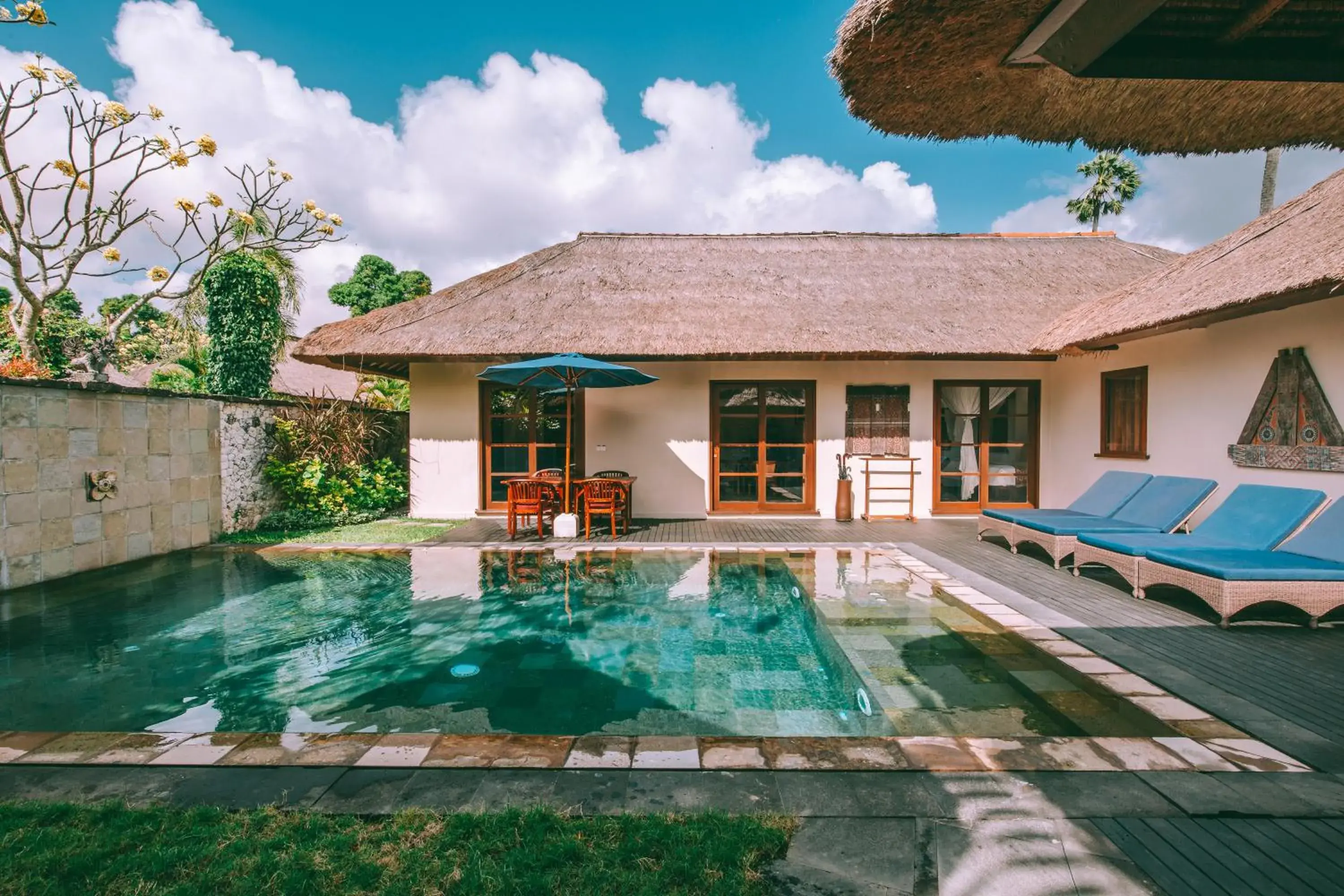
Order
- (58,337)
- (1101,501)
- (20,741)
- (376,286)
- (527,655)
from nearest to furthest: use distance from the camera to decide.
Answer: (20,741) < (527,655) < (1101,501) < (58,337) < (376,286)

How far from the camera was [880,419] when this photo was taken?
939cm

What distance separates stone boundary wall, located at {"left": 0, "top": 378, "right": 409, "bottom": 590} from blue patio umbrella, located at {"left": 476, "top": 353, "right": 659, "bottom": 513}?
Result: 3402 mm

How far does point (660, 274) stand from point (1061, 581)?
7.17m

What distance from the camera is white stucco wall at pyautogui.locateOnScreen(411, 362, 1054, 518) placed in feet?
30.7

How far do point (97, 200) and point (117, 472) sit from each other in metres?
4.68

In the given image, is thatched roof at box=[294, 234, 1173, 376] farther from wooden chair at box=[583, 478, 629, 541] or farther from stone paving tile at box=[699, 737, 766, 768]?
stone paving tile at box=[699, 737, 766, 768]

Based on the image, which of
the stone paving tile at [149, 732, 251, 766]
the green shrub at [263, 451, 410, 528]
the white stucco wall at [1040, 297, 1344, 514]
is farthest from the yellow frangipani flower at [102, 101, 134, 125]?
the white stucco wall at [1040, 297, 1344, 514]

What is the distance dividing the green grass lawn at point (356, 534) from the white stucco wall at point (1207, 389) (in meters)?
8.91

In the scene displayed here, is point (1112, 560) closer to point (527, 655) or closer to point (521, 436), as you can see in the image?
point (527, 655)

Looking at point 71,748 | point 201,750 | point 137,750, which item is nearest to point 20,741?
point 71,748

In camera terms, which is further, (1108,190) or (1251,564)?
(1108,190)

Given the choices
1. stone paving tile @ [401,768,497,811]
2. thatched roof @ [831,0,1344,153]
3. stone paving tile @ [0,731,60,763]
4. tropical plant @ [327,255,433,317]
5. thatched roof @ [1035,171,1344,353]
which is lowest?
stone paving tile @ [0,731,60,763]

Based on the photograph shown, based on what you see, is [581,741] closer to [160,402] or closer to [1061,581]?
[1061,581]

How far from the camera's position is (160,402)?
22.6 ft
